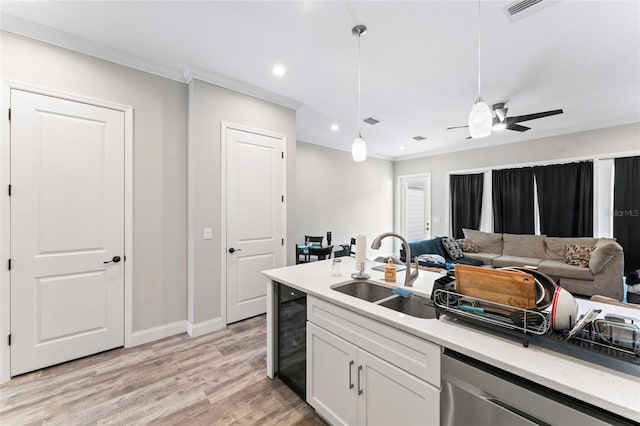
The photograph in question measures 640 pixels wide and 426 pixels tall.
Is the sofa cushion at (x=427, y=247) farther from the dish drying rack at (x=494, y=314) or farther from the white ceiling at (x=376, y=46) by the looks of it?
the dish drying rack at (x=494, y=314)

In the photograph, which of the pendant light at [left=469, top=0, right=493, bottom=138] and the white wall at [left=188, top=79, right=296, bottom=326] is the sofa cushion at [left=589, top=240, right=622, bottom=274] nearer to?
the pendant light at [left=469, top=0, right=493, bottom=138]

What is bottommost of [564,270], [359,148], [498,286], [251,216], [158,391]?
[158,391]

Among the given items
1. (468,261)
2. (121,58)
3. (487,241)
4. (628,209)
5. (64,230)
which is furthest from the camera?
(487,241)

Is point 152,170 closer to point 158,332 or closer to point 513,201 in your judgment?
point 158,332

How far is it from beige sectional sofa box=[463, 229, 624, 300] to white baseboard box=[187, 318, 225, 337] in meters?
4.08

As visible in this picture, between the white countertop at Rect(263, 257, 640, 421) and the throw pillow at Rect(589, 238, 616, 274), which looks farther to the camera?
the throw pillow at Rect(589, 238, 616, 274)

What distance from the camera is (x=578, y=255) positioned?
4.29 meters

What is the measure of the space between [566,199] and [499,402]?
562cm

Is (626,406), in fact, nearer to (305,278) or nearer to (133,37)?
(305,278)

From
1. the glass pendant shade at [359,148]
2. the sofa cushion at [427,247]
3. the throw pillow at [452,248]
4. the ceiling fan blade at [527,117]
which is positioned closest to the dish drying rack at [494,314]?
the glass pendant shade at [359,148]

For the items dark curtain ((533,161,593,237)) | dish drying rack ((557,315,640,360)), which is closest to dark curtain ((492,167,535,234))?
dark curtain ((533,161,593,237))

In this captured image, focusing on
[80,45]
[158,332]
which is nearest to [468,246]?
[158,332]

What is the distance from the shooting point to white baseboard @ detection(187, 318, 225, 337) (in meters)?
2.92

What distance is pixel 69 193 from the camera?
238 cm
